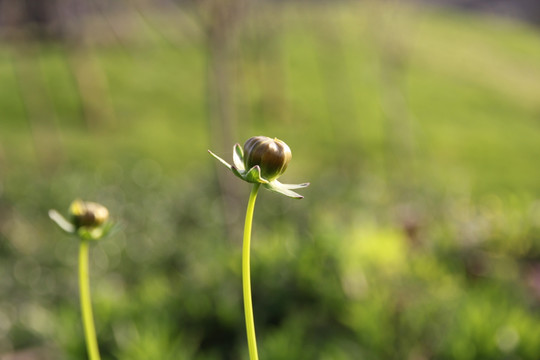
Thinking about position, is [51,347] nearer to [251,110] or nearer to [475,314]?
[475,314]

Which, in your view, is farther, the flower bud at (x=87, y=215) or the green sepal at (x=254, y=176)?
the flower bud at (x=87, y=215)

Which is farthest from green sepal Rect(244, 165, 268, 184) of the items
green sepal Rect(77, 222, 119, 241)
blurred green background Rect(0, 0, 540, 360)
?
blurred green background Rect(0, 0, 540, 360)

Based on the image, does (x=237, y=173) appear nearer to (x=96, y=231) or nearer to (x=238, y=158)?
(x=238, y=158)

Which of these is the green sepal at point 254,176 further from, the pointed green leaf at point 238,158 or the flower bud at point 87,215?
the flower bud at point 87,215

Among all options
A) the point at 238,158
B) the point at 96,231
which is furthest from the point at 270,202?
the point at 238,158

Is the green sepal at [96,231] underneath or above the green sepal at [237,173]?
underneath

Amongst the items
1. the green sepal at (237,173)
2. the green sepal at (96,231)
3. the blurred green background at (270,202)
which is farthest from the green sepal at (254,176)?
the blurred green background at (270,202)

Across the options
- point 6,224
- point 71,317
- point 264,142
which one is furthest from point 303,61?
point 264,142
